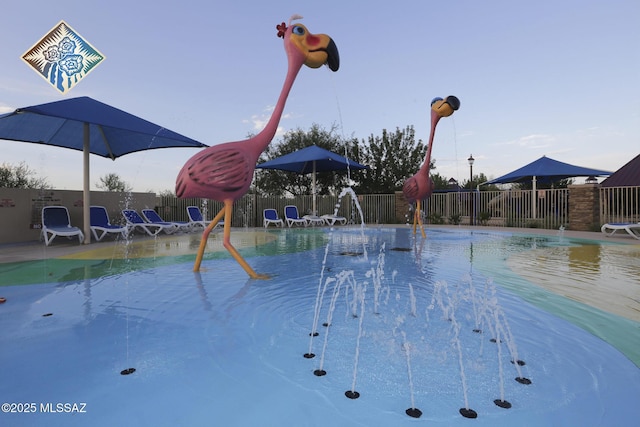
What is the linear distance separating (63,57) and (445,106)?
31.1ft

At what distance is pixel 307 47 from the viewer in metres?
5.02

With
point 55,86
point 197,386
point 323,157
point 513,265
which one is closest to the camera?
point 197,386

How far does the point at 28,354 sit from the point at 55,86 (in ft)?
21.3

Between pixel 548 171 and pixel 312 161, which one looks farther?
pixel 548 171

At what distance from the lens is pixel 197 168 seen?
15.2 ft

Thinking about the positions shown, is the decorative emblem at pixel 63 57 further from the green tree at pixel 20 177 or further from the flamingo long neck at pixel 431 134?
the green tree at pixel 20 177

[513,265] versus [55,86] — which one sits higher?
[55,86]

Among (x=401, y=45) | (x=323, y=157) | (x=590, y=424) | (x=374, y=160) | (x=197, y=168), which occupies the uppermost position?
(x=401, y=45)

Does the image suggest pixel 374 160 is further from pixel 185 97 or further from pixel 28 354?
pixel 28 354

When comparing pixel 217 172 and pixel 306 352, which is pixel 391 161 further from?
pixel 306 352

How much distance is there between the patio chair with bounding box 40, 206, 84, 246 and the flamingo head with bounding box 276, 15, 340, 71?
8028mm

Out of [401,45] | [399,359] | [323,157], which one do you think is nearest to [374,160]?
[323,157]

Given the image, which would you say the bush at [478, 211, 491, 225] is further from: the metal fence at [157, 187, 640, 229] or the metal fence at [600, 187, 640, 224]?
the metal fence at [600, 187, 640, 224]

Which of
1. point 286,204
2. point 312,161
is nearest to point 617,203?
point 312,161
